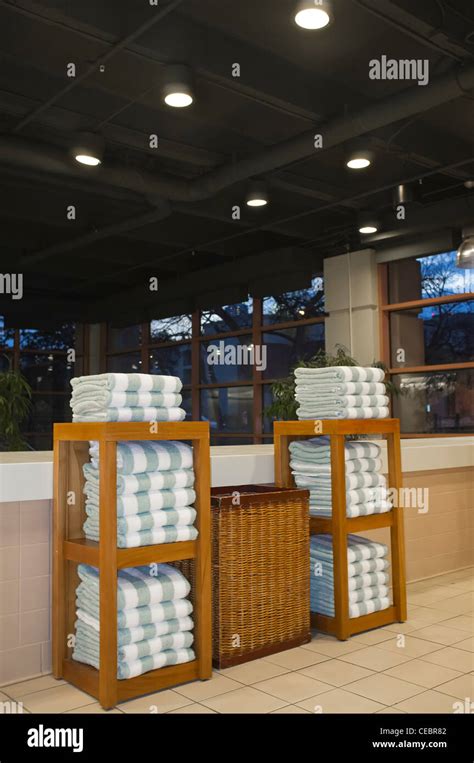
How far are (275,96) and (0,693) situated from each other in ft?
13.2

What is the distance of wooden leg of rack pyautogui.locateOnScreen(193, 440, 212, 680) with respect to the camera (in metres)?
2.65

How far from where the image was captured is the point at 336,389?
10.6 feet

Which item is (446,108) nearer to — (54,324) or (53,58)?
(53,58)

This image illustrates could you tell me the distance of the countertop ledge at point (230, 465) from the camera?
2.61m

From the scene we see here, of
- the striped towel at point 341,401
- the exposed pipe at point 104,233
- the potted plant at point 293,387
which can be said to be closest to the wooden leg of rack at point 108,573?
the striped towel at point 341,401

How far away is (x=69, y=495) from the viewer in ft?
9.02

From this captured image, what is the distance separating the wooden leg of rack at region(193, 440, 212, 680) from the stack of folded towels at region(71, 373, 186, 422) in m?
0.21

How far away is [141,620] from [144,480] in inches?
20.2

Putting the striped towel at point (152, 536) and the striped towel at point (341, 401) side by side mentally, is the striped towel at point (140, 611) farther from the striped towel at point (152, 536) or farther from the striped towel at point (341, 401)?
the striped towel at point (341, 401)

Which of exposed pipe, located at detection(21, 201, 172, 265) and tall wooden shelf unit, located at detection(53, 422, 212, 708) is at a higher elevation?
exposed pipe, located at detection(21, 201, 172, 265)

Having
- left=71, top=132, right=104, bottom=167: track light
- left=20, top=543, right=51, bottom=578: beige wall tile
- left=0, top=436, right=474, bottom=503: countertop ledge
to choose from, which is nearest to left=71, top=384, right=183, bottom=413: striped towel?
left=0, top=436, right=474, bottom=503: countertop ledge

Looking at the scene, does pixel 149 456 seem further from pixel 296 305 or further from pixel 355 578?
pixel 296 305

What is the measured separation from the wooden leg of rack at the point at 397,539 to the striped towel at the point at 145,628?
1252mm

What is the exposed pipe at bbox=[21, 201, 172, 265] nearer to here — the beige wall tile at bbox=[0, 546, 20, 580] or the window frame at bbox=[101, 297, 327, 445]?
the window frame at bbox=[101, 297, 327, 445]
